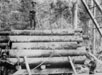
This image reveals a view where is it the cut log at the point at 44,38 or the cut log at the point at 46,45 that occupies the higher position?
the cut log at the point at 44,38

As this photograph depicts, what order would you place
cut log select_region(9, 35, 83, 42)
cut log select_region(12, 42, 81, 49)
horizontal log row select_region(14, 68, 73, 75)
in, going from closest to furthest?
horizontal log row select_region(14, 68, 73, 75) → cut log select_region(12, 42, 81, 49) → cut log select_region(9, 35, 83, 42)

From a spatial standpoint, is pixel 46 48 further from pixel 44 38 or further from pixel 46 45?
pixel 44 38

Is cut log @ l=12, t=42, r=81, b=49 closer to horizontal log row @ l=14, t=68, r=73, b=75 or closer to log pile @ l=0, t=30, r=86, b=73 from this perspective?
log pile @ l=0, t=30, r=86, b=73

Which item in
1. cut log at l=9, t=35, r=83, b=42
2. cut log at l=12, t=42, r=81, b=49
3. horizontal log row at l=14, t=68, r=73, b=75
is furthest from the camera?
cut log at l=9, t=35, r=83, b=42

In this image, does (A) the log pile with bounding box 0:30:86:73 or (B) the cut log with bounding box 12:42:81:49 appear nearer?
(A) the log pile with bounding box 0:30:86:73

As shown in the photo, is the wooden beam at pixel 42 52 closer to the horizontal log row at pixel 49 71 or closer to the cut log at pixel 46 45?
the cut log at pixel 46 45

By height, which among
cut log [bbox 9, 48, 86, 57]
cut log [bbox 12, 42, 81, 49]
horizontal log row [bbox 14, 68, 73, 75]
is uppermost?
cut log [bbox 12, 42, 81, 49]

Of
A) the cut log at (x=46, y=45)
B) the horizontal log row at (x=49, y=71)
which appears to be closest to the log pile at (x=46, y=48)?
the cut log at (x=46, y=45)

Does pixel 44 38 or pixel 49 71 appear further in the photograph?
pixel 44 38

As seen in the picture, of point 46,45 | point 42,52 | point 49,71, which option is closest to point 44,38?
point 46,45

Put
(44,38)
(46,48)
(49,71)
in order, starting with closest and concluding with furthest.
Result: (49,71) < (46,48) < (44,38)

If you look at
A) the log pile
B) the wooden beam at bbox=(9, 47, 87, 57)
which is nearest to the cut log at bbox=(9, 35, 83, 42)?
the log pile

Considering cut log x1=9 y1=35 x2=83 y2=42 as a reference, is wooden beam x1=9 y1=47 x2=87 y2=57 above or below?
below

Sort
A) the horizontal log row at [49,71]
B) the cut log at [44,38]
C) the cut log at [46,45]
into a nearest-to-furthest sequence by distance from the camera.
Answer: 1. the horizontal log row at [49,71]
2. the cut log at [46,45]
3. the cut log at [44,38]
